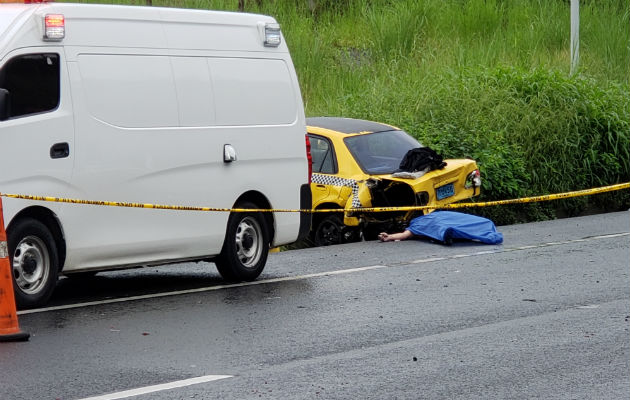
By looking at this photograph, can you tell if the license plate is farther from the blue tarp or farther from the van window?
the van window

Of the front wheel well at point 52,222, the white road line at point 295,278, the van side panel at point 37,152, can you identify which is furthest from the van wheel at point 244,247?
the van side panel at point 37,152

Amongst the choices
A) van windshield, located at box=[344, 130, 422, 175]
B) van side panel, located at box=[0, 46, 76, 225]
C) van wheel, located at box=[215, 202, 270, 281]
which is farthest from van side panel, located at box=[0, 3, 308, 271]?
van windshield, located at box=[344, 130, 422, 175]

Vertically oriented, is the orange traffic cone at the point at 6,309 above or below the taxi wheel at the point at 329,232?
A: above

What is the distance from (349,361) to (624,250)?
22.1ft

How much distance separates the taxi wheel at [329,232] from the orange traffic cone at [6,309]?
23.7ft

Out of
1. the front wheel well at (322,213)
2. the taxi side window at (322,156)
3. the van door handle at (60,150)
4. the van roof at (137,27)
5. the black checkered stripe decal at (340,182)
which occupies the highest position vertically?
the van roof at (137,27)

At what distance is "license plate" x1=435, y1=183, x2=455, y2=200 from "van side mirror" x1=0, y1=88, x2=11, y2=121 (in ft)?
23.2

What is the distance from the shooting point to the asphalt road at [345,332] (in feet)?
22.8

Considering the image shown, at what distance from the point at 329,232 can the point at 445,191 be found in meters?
1.52

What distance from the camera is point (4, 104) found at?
9016 mm

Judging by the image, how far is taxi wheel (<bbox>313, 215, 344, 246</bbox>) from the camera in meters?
15.1

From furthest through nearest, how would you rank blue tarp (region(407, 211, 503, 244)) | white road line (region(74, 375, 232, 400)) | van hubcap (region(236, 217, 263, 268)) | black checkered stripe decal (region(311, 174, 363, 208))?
black checkered stripe decal (region(311, 174, 363, 208)) → blue tarp (region(407, 211, 503, 244)) → van hubcap (region(236, 217, 263, 268)) → white road line (region(74, 375, 232, 400))

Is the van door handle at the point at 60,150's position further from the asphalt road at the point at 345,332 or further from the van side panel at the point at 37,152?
the asphalt road at the point at 345,332

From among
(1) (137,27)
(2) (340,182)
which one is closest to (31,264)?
(1) (137,27)
